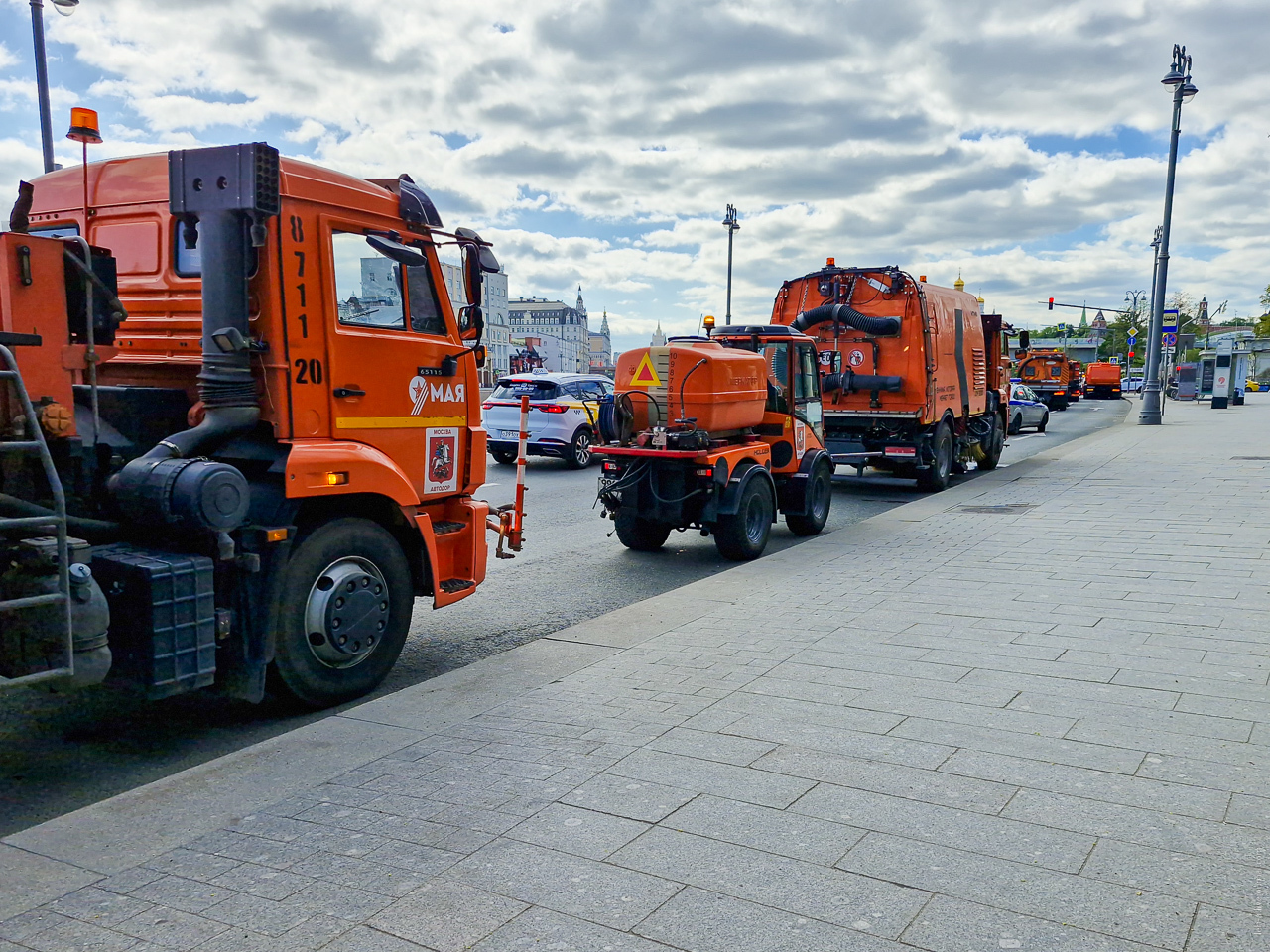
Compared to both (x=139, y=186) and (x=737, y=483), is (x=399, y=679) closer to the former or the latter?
(x=139, y=186)

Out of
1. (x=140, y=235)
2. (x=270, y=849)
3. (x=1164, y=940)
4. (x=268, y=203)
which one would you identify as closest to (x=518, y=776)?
(x=270, y=849)

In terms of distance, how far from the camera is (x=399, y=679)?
19.3ft

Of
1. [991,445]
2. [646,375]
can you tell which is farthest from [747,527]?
[991,445]

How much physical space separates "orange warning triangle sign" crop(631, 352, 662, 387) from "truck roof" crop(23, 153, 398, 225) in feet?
14.1

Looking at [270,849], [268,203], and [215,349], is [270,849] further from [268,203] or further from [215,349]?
[268,203]

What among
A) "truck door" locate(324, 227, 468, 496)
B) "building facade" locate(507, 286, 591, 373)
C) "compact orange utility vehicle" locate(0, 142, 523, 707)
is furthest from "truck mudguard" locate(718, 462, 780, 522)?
"building facade" locate(507, 286, 591, 373)

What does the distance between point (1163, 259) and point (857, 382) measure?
17.7 metres

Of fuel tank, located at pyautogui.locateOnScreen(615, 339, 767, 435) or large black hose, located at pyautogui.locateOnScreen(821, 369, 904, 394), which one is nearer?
fuel tank, located at pyautogui.locateOnScreen(615, 339, 767, 435)

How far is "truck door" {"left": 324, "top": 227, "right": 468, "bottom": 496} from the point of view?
17.1 feet

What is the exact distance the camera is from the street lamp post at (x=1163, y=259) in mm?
26125

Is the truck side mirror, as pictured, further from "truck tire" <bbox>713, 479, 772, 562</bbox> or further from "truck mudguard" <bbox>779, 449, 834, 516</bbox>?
"truck mudguard" <bbox>779, 449, 834, 516</bbox>

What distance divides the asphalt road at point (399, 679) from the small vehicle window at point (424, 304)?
2.10 m

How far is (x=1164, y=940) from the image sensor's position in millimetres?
2729

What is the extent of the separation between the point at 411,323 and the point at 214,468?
65.3 inches
